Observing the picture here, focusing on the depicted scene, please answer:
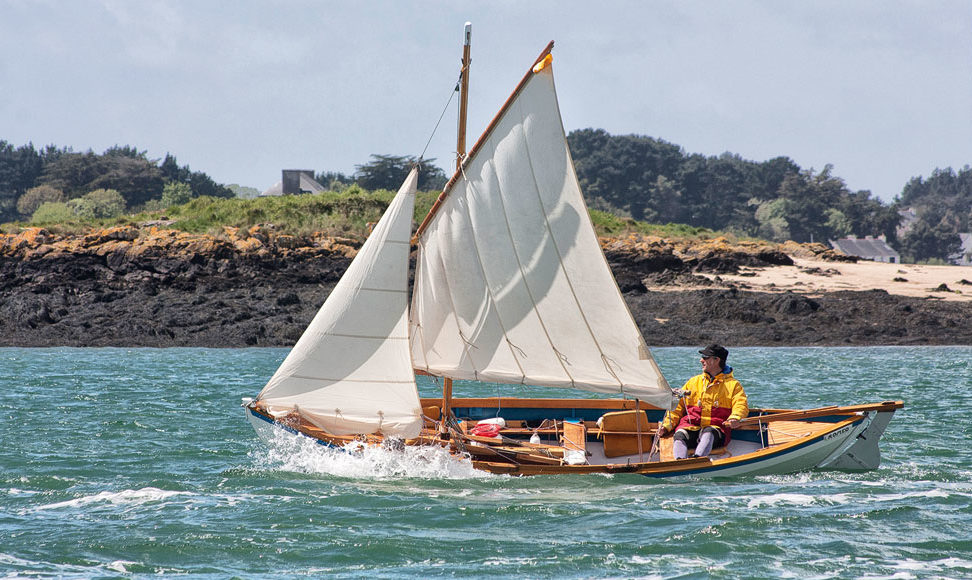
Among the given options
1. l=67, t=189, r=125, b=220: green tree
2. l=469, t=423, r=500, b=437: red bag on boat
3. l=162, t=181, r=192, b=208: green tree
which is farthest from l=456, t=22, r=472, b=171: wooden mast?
l=162, t=181, r=192, b=208: green tree

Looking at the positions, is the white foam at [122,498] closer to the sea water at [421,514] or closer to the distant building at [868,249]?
the sea water at [421,514]

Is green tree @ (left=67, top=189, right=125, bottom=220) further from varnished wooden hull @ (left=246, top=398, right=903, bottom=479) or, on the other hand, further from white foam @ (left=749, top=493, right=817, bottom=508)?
white foam @ (left=749, top=493, right=817, bottom=508)

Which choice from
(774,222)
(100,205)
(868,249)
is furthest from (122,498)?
(774,222)

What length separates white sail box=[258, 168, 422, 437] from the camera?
52.1ft

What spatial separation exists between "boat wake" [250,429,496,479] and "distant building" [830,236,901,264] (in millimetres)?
103091

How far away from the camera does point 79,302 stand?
46.7 metres

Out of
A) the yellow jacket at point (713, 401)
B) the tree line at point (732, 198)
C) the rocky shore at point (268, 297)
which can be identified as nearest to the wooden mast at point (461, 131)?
the yellow jacket at point (713, 401)

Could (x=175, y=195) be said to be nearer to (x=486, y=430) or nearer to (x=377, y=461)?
(x=486, y=430)

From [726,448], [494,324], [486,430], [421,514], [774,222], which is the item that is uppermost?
[774,222]

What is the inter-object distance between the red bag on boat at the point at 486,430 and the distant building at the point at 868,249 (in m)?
101

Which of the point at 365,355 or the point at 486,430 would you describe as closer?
the point at 365,355

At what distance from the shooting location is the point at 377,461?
16.0 meters

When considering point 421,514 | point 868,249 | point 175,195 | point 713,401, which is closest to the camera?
point 421,514

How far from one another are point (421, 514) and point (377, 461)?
8.03ft
